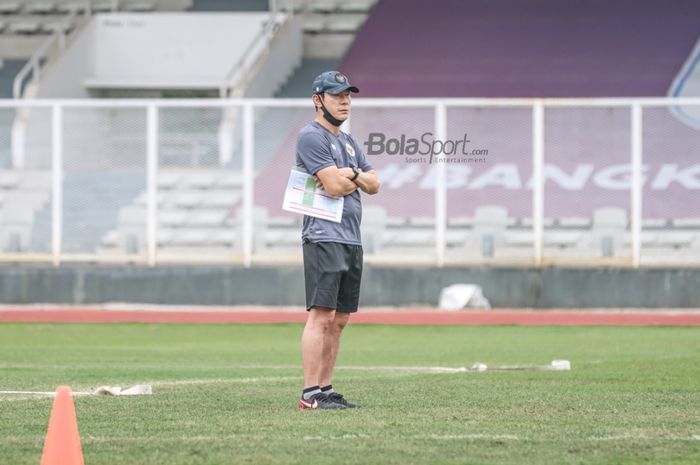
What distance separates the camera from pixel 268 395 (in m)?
10.2

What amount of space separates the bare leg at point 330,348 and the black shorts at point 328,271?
10 centimetres

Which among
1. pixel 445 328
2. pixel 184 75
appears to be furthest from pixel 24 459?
pixel 184 75

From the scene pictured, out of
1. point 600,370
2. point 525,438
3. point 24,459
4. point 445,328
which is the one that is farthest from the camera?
point 445,328

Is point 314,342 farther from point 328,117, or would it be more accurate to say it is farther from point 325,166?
point 328,117

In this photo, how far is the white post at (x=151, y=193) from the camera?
22.1 meters

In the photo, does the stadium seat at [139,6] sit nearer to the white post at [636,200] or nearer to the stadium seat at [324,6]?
the stadium seat at [324,6]

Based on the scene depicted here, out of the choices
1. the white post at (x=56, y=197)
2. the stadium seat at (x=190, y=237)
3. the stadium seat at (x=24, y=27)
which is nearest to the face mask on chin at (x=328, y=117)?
the stadium seat at (x=190, y=237)

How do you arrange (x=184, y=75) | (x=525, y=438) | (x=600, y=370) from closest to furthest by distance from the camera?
(x=525, y=438) < (x=600, y=370) < (x=184, y=75)

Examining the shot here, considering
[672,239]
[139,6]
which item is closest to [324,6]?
[139,6]

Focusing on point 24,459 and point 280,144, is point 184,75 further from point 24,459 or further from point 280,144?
point 24,459

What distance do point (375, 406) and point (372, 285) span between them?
12497 mm

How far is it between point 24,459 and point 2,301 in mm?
16034

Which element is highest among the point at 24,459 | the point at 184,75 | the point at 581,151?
the point at 184,75

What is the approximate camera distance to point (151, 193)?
868 inches
